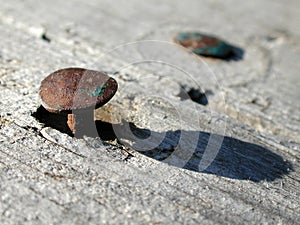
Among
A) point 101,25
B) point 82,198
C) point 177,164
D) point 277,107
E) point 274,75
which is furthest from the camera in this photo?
point 101,25

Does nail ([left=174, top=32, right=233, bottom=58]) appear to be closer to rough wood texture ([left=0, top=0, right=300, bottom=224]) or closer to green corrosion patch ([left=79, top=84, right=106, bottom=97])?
rough wood texture ([left=0, top=0, right=300, bottom=224])

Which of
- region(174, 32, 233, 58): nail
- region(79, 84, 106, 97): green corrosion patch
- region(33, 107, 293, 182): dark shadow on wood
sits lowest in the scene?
region(33, 107, 293, 182): dark shadow on wood

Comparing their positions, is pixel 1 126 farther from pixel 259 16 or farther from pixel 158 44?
pixel 259 16

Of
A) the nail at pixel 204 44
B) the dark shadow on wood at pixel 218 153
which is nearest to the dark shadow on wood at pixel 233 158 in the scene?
the dark shadow on wood at pixel 218 153

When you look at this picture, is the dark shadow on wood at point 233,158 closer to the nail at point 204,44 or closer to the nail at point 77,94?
the nail at point 77,94

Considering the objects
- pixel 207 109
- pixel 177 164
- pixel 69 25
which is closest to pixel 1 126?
pixel 177 164

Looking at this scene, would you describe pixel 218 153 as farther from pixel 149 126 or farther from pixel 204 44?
pixel 204 44

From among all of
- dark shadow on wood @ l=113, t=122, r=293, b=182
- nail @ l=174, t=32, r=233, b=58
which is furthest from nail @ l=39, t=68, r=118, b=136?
nail @ l=174, t=32, r=233, b=58
